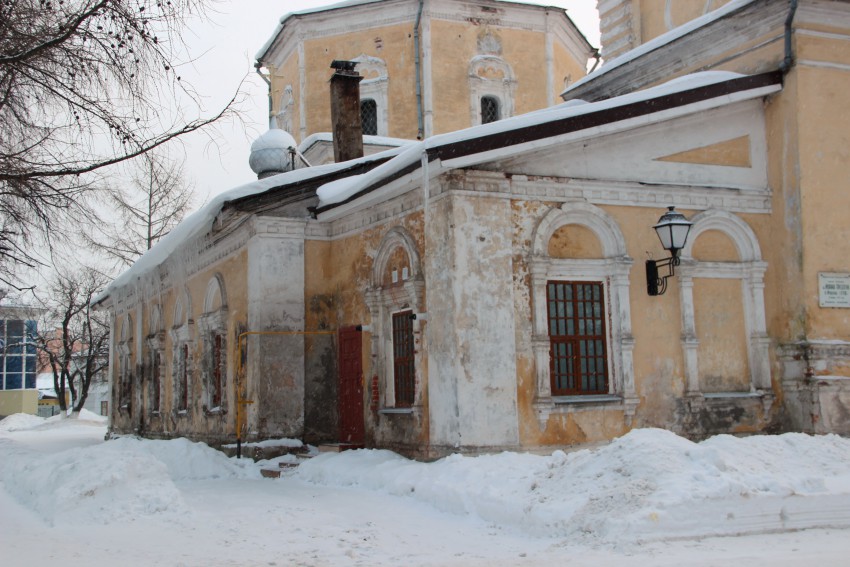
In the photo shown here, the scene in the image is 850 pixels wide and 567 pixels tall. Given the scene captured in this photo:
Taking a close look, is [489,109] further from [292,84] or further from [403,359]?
[403,359]

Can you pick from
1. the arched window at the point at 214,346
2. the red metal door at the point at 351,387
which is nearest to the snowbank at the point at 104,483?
the red metal door at the point at 351,387

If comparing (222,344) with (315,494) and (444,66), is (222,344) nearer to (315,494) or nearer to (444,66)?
(315,494)

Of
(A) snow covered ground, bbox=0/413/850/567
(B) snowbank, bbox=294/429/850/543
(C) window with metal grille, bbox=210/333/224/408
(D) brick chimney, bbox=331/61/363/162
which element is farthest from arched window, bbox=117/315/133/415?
(B) snowbank, bbox=294/429/850/543

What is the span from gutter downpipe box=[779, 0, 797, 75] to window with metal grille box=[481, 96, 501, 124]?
10.5 meters

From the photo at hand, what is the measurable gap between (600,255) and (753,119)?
320 centimetres

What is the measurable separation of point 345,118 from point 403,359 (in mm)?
6304

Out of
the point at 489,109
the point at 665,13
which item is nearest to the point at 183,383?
the point at 489,109

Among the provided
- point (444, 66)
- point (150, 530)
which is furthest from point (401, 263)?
point (444, 66)

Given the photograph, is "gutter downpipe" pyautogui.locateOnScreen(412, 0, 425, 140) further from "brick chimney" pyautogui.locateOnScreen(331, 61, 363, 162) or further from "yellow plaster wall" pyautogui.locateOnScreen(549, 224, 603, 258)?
"yellow plaster wall" pyautogui.locateOnScreen(549, 224, 603, 258)

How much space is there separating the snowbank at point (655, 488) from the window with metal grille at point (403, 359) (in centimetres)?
264

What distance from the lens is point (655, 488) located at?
7957mm

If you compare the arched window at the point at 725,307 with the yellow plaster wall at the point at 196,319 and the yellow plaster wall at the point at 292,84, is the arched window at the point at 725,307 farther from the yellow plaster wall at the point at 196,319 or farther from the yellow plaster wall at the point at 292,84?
the yellow plaster wall at the point at 292,84

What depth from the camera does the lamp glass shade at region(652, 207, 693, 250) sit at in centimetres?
1148

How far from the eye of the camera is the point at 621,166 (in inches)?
481
